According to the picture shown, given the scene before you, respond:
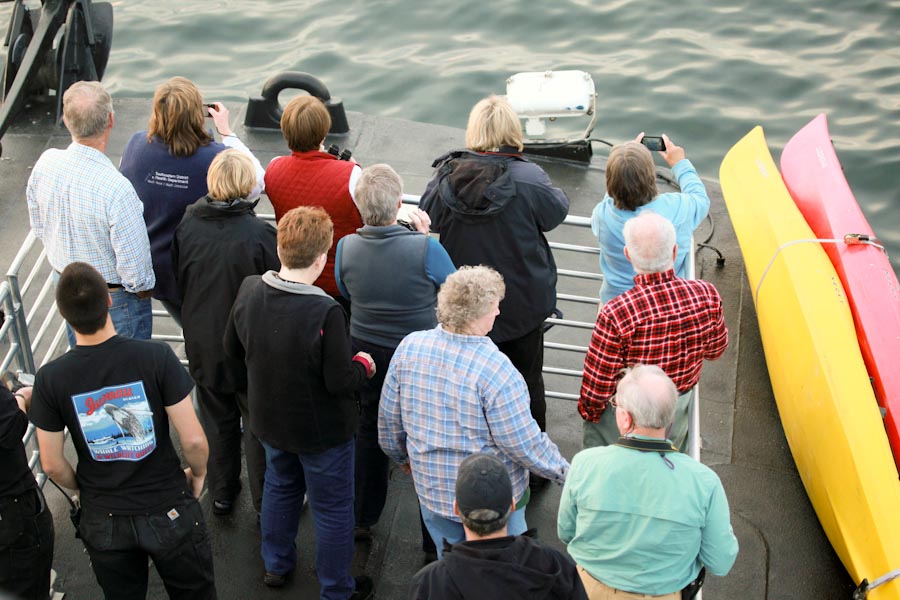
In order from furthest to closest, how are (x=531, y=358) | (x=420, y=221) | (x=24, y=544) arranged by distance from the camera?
1. (x=531, y=358)
2. (x=420, y=221)
3. (x=24, y=544)

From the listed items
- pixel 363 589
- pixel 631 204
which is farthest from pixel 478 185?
pixel 363 589

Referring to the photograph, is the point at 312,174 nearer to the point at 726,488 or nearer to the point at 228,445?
the point at 228,445

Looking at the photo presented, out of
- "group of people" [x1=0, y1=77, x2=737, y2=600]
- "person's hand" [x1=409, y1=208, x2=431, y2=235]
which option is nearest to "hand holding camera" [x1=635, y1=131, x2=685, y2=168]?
"group of people" [x1=0, y1=77, x2=737, y2=600]

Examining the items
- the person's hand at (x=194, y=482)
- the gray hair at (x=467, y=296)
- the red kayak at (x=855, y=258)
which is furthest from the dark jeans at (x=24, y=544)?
the red kayak at (x=855, y=258)

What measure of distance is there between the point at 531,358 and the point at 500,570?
191cm

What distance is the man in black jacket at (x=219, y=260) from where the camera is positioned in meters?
4.04

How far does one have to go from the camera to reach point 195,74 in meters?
11.4

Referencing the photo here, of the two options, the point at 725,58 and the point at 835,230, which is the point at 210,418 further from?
the point at 725,58

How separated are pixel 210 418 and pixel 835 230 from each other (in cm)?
387

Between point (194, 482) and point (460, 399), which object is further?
point (194, 482)

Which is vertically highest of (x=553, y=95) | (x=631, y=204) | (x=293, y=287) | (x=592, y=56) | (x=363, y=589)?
(x=592, y=56)

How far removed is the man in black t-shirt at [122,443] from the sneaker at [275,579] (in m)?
0.63

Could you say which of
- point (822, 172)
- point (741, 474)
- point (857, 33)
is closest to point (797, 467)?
point (741, 474)

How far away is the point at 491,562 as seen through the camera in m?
2.74
